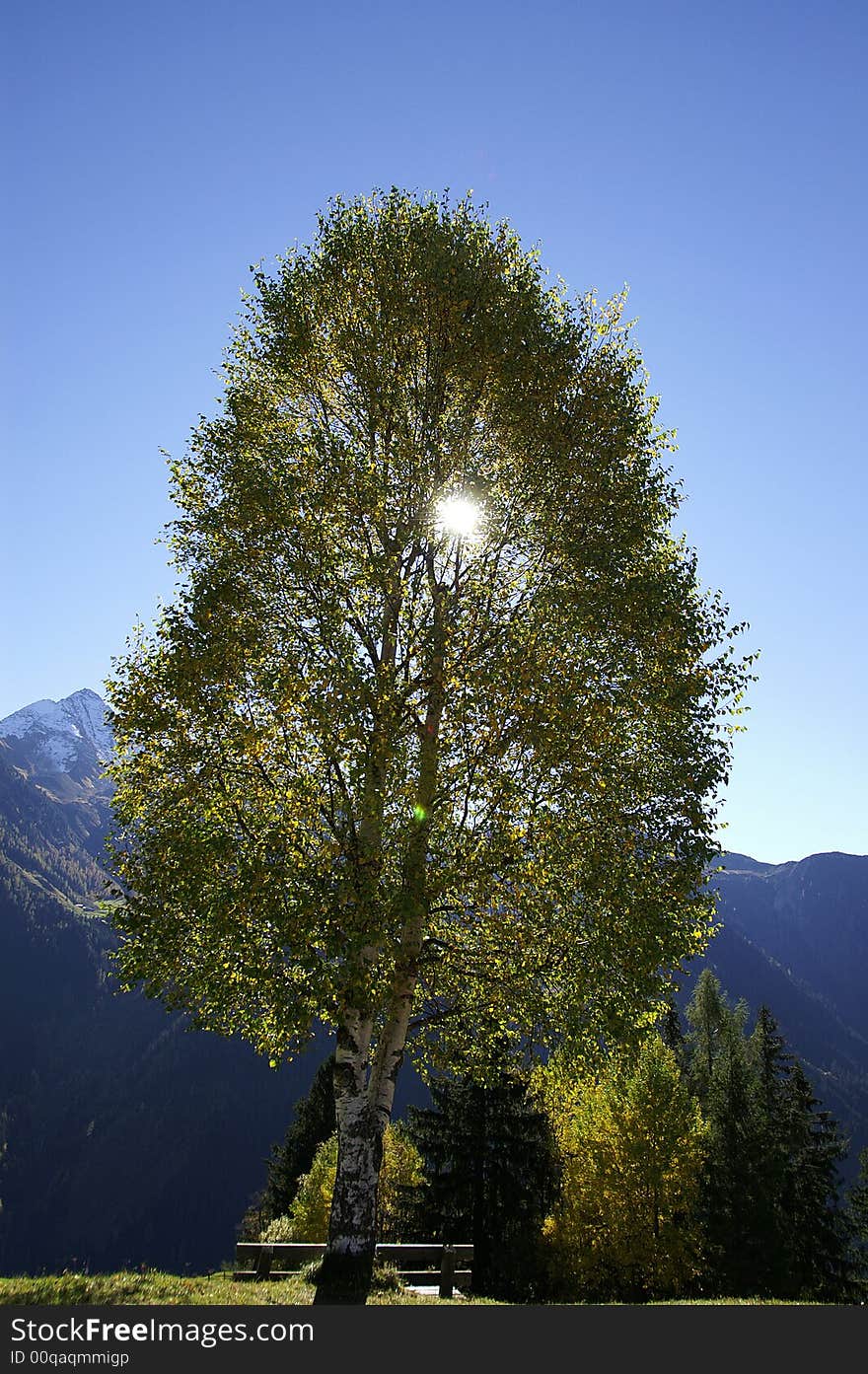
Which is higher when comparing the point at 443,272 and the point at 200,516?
the point at 443,272

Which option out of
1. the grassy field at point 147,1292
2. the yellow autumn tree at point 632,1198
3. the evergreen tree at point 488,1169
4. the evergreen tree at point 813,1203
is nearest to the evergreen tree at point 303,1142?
the evergreen tree at point 488,1169

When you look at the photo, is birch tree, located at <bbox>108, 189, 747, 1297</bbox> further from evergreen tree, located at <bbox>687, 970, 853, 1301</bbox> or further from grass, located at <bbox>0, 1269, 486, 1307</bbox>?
evergreen tree, located at <bbox>687, 970, 853, 1301</bbox>

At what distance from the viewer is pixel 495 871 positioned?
41.9 ft

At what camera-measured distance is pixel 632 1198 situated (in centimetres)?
3284

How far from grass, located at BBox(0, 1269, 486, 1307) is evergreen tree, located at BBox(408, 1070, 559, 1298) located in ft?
73.6

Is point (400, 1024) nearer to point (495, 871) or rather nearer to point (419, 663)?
point (495, 871)

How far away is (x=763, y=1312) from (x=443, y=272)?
17.3m

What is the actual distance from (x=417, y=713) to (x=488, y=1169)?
29.6 meters

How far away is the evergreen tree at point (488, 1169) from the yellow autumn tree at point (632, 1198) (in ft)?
4.83

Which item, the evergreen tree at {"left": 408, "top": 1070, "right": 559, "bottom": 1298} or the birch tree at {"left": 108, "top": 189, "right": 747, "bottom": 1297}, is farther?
the evergreen tree at {"left": 408, "top": 1070, "right": 559, "bottom": 1298}

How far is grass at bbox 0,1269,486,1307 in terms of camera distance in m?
9.18

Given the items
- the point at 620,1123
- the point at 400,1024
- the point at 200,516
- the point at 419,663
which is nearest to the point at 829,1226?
the point at 620,1123

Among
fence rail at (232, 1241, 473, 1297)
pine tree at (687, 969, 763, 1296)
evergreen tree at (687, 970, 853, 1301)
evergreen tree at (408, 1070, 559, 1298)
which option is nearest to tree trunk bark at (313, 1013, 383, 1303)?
fence rail at (232, 1241, 473, 1297)

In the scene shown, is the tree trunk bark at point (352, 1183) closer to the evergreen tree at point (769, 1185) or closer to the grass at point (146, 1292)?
the grass at point (146, 1292)
